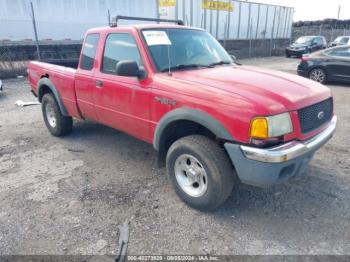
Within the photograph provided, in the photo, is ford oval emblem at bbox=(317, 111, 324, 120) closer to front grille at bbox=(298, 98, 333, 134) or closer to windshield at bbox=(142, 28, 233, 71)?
front grille at bbox=(298, 98, 333, 134)

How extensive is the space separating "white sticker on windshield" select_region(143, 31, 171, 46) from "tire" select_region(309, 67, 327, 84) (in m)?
8.71

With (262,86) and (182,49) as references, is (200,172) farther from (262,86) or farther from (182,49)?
(182,49)

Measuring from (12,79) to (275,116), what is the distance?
11960 mm

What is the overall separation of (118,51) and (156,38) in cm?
60

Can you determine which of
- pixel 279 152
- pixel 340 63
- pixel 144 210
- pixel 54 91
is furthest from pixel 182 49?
pixel 340 63

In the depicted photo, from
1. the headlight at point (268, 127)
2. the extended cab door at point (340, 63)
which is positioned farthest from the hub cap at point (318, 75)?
the headlight at point (268, 127)

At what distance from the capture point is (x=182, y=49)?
378cm

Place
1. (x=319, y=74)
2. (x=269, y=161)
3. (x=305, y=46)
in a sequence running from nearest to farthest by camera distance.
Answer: (x=269, y=161) < (x=319, y=74) < (x=305, y=46)

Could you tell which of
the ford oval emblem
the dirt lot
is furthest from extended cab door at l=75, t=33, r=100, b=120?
the ford oval emblem

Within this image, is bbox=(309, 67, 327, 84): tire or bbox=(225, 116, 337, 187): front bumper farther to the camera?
bbox=(309, 67, 327, 84): tire

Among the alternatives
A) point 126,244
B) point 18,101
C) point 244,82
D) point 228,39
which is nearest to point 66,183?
point 126,244

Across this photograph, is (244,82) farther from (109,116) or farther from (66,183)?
(66,183)

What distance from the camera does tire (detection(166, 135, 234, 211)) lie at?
2891mm

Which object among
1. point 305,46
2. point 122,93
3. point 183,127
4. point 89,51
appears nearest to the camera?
point 183,127
